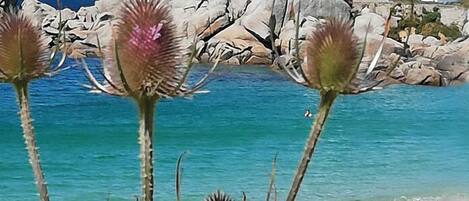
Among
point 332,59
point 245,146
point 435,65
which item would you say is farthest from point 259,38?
point 332,59

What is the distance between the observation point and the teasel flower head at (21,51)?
182cm

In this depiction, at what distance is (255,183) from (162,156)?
109 inches

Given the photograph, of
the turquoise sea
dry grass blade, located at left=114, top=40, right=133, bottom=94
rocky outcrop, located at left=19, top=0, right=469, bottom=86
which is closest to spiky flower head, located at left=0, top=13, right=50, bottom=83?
dry grass blade, located at left=114, top=40, right=133, bottom=94

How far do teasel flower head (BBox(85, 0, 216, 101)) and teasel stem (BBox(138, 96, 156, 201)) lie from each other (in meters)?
0.02

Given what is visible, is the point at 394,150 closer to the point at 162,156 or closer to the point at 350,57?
the point at 162,156

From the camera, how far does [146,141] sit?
1676 millimetres

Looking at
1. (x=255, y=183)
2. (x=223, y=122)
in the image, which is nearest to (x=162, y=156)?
(x=255, y=183)

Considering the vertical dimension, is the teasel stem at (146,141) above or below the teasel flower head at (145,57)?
below

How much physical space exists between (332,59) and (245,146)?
50.5ft

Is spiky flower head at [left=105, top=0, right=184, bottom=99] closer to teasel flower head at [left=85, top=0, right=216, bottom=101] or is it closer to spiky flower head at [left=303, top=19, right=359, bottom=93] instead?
teasel flower head at [left=85, top=0, right=216, bottom=101]

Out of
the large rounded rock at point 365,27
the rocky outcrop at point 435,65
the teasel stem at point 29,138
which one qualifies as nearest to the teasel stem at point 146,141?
the teasel stem at point 29,138

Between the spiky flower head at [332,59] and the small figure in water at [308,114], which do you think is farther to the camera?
the small figure in water at [308,114]

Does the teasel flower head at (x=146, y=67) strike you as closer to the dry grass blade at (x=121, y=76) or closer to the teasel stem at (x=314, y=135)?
the dry grass blade at (x=121, y=76)

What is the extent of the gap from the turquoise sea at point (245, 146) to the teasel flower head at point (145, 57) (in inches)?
332
